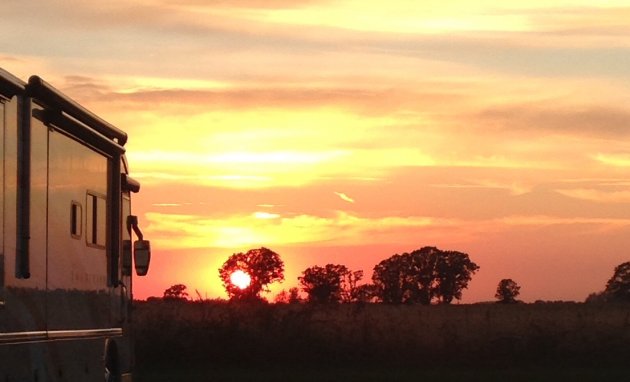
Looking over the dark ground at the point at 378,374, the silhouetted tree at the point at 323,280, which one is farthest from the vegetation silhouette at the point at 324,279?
the dark ground at the point at 378,374

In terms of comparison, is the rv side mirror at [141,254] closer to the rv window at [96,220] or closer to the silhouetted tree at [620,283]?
the rv window at [96,220]

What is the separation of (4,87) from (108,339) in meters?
4.44

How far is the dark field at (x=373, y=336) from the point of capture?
47.8 m

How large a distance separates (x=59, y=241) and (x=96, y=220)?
1.69m

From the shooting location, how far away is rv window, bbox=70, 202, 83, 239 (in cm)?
1196

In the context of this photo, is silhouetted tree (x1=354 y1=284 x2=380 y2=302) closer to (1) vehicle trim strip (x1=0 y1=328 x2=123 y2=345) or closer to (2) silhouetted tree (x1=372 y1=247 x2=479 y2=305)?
(2) silhouetted tree (x1=372 y1=247 x2=479 y2=305)

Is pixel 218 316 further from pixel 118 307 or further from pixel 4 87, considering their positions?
pixel 4 87

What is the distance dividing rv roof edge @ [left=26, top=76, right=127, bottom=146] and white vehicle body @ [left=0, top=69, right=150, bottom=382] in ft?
0.04

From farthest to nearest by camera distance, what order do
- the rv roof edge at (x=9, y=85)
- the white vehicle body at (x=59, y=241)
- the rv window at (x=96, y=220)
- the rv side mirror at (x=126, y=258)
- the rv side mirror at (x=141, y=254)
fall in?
the rv side mirror at (x=141, y=254) → the rv side mirror at (x=126, y=258) → the rv window at (x=96, y=220) → the white vehicle body at (x=59, y=241) → the rv roof edge at (x=9, y=85)

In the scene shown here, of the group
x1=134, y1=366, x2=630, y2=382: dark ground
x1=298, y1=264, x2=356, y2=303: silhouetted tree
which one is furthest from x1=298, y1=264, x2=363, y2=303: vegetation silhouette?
x1=134, y1=366, x2=630, y2=382: dark ground

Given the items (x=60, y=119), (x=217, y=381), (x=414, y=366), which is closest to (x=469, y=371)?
(x=414, y=366)

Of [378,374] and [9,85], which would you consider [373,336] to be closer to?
[378,374]

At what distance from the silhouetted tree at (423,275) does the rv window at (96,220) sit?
302 ft

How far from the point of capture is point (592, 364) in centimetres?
4769
